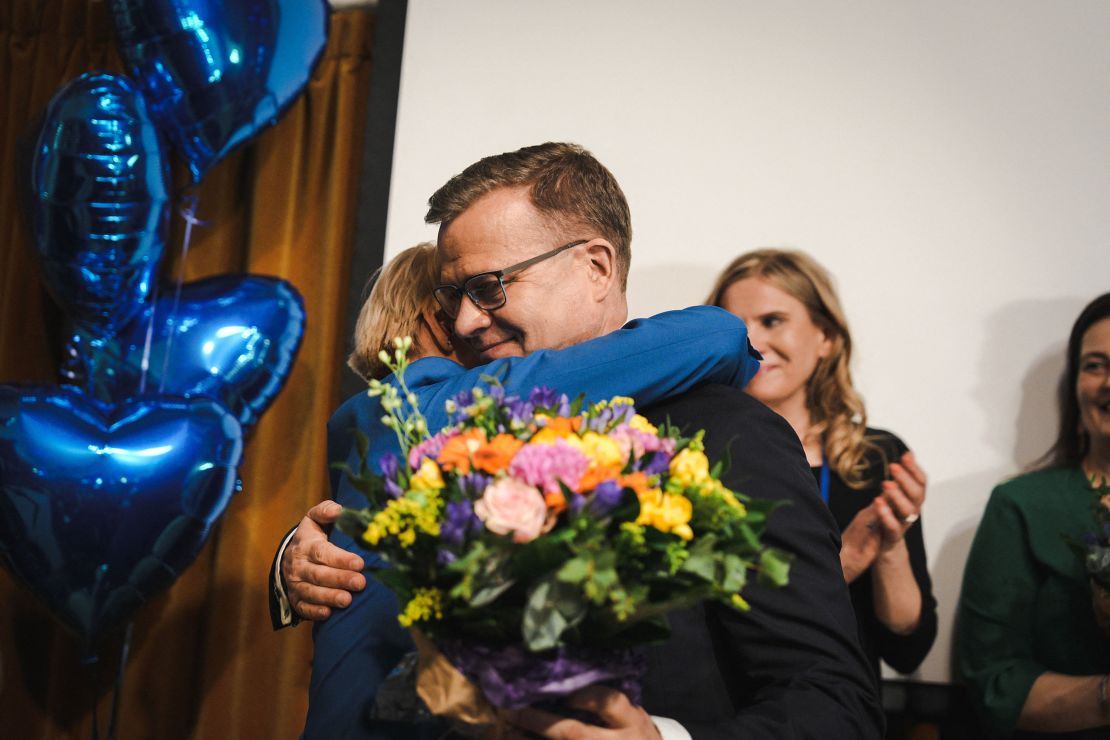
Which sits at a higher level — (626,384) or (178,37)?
(178,37)

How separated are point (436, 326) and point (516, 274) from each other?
32 cm

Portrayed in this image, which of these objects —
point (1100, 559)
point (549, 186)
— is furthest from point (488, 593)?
point (1100, 559)

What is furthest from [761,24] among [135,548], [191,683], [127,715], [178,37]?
[127,715]

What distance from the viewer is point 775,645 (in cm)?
118

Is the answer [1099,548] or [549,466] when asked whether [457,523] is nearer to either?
[549,466]

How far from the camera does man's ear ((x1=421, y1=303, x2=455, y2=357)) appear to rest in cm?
180

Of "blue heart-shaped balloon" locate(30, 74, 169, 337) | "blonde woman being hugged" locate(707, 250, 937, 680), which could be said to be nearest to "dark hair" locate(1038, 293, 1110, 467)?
"blonde woman being hugged" locate(707, 250, 937, 680)

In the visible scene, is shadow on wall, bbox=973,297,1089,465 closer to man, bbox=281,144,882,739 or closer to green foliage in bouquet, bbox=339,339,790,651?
man, bbox=281,144,882,739

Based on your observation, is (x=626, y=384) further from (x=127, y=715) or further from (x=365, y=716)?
(x=127, y=715)

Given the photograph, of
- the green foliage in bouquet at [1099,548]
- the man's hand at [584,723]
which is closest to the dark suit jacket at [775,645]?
the man's hand at [584,723]

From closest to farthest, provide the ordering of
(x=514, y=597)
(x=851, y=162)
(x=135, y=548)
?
(x=514, y=597) < (x=135, y=548) < (x=851, y=162)

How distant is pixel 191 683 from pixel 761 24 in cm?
256

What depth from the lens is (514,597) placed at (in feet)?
3.00

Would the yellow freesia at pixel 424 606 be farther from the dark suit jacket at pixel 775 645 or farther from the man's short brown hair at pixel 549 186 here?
the man's short brown hair at pixel 549 186
